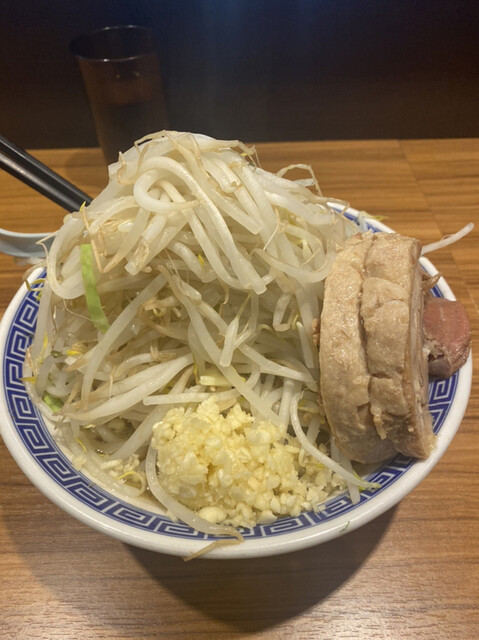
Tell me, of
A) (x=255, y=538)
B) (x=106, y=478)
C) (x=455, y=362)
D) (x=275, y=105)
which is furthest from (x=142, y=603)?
(x=275, y=105)

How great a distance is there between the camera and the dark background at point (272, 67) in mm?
3441

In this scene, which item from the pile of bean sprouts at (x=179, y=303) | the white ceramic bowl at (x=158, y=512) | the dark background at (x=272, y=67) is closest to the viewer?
the white ceramic bowl at (x=158, y=512)

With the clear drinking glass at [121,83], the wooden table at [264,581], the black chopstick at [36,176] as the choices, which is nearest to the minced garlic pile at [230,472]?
the wooden table at [264,581]

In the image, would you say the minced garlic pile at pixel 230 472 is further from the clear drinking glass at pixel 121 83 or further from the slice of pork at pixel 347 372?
the clear drinking glass at pixel 121 83

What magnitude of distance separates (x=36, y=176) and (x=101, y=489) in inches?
44.8

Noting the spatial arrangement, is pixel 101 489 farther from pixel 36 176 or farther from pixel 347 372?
pixel 36 176

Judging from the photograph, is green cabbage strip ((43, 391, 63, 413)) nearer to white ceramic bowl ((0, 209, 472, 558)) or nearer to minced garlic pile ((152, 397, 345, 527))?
white ceramic bowl ((0, 209, 472, 558))

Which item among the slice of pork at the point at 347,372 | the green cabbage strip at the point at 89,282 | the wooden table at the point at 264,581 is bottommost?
the wooden table at the point at 264,581

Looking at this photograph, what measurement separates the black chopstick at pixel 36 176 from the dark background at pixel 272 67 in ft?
7.27

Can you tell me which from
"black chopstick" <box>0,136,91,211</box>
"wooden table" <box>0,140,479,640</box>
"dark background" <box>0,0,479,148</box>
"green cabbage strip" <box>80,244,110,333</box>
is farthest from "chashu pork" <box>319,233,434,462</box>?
"dark background" <box>0,0,479,148</box>

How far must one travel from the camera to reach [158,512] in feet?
4.55

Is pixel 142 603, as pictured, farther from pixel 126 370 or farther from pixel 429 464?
pixel 429 464

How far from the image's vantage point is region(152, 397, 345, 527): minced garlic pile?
51.1 inches

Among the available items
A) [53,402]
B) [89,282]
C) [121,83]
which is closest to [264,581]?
[53,402]
